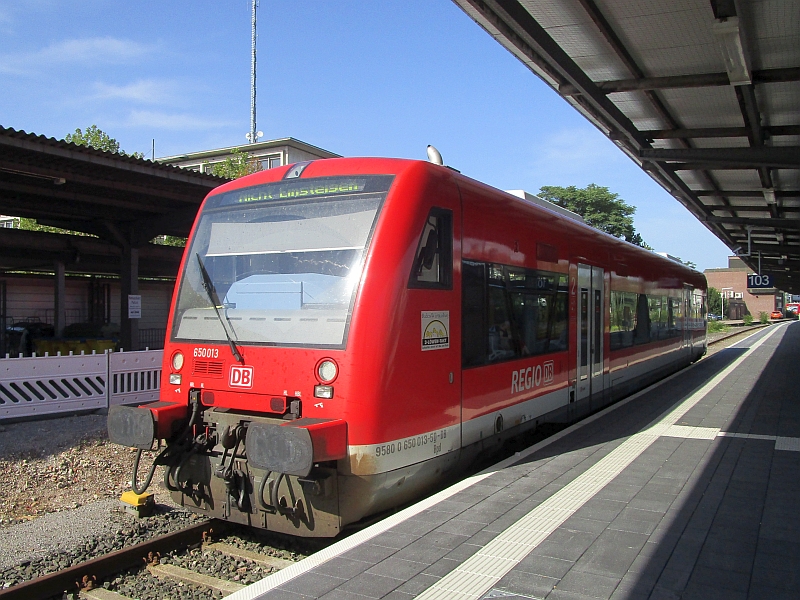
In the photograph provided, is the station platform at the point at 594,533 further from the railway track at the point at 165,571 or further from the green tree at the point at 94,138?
the green tree at the point at 94,138

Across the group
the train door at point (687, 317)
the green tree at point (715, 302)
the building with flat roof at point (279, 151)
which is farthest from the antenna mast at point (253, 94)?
the green tree at point (715, 302)

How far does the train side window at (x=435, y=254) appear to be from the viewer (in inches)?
211

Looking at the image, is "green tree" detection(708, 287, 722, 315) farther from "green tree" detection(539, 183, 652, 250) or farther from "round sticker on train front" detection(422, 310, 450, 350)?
"round sticker on train front" detection(422, 310, 450, 350)

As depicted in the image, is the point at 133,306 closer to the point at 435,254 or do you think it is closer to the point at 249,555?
the point at 249,555

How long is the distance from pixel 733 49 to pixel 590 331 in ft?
13.0

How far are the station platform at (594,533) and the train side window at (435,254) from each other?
1.75 metres

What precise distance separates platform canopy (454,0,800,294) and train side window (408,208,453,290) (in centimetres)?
262

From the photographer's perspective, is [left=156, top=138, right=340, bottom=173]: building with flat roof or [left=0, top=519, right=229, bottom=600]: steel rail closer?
[left=0, top=519, right=229, bottom=600]: steel rail

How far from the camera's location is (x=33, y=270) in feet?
79.5

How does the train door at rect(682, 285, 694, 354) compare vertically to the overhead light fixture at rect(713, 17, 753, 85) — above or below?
below

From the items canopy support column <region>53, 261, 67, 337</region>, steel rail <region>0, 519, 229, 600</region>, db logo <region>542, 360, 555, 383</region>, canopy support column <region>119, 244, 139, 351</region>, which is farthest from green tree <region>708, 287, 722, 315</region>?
steel rail <region>0, 519, 229, 600</region>

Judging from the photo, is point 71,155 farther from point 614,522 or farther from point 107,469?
Answer: point 614,522

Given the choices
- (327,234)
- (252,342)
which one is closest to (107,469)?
(252,342)

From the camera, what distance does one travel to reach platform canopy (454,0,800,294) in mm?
7281
